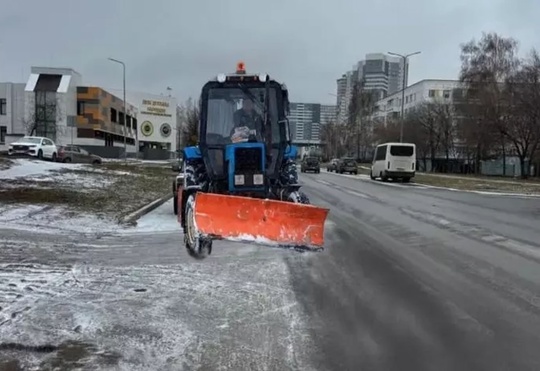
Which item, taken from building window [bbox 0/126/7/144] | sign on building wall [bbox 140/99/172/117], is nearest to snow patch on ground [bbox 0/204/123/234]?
building window [bbox 0/126/7/144]

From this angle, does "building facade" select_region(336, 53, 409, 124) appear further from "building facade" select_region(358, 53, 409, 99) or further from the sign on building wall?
the sign on building wall

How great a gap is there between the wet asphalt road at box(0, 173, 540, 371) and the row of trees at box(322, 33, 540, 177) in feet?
160

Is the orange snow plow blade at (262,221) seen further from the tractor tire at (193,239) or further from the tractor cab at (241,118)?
the tractor cab at (241,118)

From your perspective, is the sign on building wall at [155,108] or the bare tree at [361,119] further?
the sign on building wall at [155,108]

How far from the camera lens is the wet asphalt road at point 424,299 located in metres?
4.89

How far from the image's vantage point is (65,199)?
55.5 feet

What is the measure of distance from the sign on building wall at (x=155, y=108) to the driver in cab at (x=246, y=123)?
111690 millimetres

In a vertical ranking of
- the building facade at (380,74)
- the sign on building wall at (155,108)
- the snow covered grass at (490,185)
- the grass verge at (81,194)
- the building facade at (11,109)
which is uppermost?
the building facade at (380,74)

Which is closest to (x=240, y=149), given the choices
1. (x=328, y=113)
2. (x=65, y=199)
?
(x=65, y=199)

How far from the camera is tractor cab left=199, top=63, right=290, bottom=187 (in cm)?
995

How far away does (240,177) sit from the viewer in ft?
31.1

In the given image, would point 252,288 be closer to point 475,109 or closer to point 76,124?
point 475,109

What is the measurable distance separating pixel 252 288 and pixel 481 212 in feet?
42.7

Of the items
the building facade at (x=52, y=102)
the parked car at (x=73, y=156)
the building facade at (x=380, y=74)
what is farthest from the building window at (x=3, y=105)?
the building facade at (x=380, y=74)
